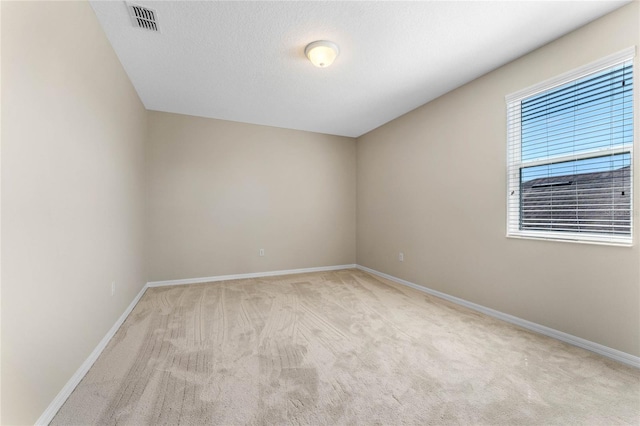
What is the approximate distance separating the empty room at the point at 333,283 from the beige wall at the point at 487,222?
0.07 ft

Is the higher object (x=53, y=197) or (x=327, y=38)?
(x=327, y=38)

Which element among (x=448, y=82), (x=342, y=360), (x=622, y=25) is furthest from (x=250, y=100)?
(x=622, y=25)

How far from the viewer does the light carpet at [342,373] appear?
1.45 meters

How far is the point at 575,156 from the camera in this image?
2229 mm

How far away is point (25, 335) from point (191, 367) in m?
0.94

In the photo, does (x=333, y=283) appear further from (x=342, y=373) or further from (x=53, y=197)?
(x=53, y=197)

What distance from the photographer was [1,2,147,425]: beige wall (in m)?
1.16

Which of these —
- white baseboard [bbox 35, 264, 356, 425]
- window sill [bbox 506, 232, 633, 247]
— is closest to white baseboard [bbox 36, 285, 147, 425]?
white baseboard [bbox 35, 264, 356, 425]

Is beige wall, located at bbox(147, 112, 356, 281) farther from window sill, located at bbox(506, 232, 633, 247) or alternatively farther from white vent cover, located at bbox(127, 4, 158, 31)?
window sill, located at bbox(506, 232, 633, 247)

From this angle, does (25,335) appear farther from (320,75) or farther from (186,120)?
(186,120)

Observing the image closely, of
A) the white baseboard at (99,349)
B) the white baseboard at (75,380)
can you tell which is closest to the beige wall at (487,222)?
the white baseboard at (99,349)

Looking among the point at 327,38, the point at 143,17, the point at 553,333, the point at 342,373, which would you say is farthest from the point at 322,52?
the point at 553,333

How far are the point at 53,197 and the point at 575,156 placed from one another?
146 inches

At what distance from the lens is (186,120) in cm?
408
